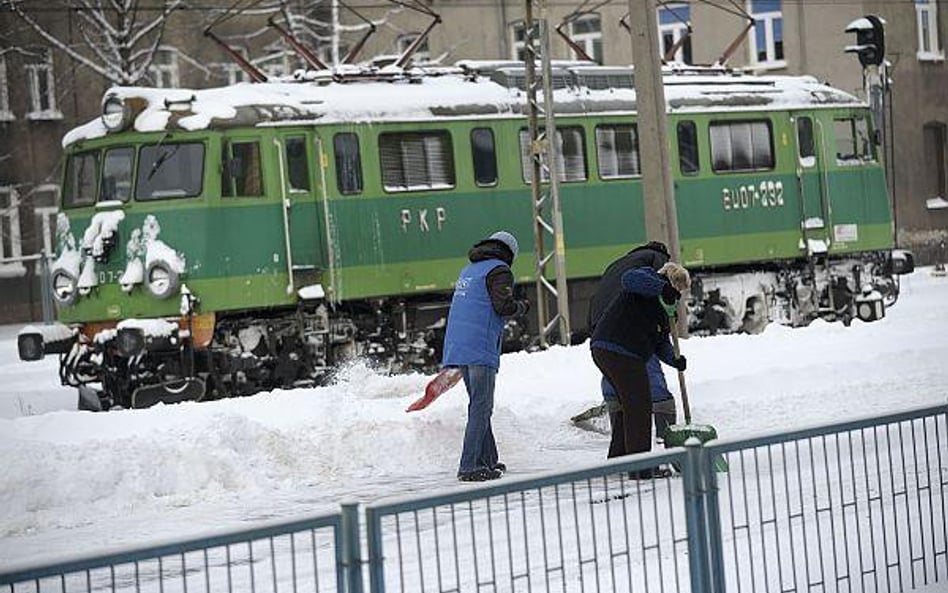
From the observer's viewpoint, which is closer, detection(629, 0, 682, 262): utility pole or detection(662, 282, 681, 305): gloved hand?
detection(662, 282, 681, 305): gloved hand

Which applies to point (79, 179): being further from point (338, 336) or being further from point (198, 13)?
point (198, 13)

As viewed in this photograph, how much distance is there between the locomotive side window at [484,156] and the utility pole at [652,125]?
3614 millimetres

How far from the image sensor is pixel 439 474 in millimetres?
14789

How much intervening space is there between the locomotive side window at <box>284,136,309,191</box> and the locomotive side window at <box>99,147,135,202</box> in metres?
1.83

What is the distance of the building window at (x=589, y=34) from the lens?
5009 cm

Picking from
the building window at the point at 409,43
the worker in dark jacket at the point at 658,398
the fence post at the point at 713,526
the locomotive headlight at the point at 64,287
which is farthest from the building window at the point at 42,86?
the fence post at the point at 713,526

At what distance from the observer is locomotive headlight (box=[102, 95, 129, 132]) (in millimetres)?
21891

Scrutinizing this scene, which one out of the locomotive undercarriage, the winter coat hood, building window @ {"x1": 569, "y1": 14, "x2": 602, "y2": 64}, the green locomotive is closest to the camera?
the winter coat hood

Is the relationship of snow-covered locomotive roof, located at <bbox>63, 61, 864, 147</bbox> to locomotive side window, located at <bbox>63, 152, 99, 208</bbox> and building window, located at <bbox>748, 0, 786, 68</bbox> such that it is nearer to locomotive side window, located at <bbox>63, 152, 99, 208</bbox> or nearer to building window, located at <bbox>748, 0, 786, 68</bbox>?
locomotive side window, located at <bbox>63, 152, 99, 208</bbox>

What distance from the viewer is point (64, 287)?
862 inches

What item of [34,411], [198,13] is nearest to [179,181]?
[34,411]

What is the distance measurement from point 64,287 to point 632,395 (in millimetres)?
10771

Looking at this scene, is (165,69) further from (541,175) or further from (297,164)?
(297,164)

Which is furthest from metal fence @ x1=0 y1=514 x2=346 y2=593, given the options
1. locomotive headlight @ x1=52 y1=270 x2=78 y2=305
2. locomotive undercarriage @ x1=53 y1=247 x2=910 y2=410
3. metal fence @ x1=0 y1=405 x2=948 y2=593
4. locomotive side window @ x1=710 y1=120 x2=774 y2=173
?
locomotive side window @ x1=710 y1=120 x2=774 y2=173
